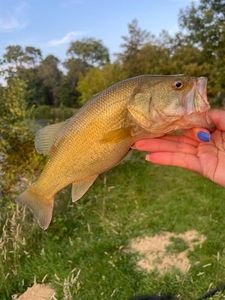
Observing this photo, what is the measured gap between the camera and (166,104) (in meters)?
2.63

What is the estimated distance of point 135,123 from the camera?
2660mm

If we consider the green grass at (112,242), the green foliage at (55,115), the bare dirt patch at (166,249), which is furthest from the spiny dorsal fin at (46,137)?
the green foliage at (55,115)

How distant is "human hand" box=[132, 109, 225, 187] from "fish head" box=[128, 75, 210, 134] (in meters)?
0.33

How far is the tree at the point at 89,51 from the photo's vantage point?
68750 millimetres

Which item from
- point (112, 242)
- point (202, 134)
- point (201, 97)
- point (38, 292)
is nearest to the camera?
point (201, 97)

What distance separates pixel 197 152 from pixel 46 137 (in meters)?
0.88

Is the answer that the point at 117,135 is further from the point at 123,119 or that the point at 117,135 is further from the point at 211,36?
the point at 211,36

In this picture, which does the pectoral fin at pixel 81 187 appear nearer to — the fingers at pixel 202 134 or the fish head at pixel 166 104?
the fish head at pixel 166 104

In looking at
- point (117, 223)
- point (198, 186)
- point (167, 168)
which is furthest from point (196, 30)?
point (117, 223)

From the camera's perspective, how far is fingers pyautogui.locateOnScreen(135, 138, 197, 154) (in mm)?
2874

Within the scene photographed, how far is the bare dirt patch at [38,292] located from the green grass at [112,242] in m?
0.09

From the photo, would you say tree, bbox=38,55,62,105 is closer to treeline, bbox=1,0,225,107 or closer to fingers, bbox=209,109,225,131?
treeline, bbox=1,0,225,107

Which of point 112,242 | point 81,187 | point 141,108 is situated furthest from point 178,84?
point 112,242

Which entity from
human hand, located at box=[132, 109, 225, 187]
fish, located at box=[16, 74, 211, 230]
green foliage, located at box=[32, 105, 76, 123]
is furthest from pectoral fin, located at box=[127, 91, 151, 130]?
green foliage, located at box=[32, 105, 76, 123]
